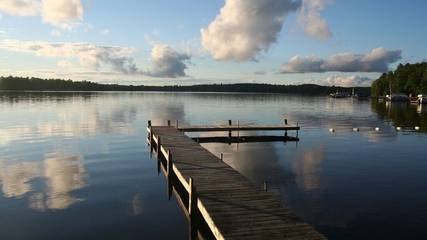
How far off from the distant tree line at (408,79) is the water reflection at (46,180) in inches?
5725

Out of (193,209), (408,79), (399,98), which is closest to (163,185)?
(193,209)

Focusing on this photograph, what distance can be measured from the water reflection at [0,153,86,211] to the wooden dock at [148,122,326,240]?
6541 millimetres

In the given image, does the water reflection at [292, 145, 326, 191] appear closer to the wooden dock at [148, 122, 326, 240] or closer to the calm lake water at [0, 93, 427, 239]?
the calm lake water at [0, 93, 427, 239]

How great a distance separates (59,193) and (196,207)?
1018 cm

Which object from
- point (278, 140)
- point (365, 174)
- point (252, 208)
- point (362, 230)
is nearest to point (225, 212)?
point (252, 208)

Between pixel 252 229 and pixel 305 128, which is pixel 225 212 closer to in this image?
pixel 252 229

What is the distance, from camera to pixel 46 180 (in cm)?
2719

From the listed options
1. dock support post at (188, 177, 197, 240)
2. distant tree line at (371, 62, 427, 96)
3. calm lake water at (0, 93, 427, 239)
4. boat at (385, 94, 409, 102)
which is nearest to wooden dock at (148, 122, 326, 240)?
dock support post at (188, 177, 197, 240)

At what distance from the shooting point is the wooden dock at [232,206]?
47.5 feet

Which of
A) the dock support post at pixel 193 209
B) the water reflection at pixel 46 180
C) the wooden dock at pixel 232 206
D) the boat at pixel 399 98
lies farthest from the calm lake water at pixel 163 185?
the boat at pixel 399 98

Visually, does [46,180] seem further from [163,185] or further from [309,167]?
[309,167]

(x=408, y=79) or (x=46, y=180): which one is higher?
(x=408, y=79)

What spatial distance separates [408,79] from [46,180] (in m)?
166

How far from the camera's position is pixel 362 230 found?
1866cm
